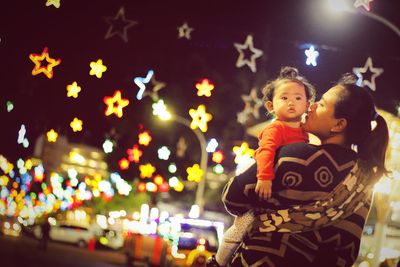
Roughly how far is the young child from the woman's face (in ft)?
0.19

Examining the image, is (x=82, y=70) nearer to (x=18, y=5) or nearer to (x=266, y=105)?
(x=18, y=5)

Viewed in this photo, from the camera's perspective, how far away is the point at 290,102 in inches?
148

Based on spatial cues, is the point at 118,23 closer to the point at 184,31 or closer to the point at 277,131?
the point at 184,31


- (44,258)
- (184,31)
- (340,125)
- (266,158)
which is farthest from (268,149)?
(44,258)

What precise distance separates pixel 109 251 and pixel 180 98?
45.4 feet

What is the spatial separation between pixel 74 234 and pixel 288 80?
30.4 meters

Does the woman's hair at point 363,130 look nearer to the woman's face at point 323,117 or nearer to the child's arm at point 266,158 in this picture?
the woman's face at point 323,117

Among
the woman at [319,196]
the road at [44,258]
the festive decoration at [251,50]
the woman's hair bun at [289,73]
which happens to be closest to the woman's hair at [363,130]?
the woman at [319,196]

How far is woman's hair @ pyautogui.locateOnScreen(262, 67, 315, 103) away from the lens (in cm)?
385

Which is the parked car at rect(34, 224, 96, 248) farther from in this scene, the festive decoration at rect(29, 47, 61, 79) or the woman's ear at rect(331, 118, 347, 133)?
the woman's ear at rect(331, 118, 347, 133)

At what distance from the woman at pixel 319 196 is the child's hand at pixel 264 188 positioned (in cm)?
6

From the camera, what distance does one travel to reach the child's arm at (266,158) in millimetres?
3549

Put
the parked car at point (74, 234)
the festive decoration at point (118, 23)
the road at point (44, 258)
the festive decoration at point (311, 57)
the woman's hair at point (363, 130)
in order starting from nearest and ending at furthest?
the woman's hair at point (363, 130), the festive decoration at point (311, 57), the festive decoration at point (118, 23), the road at point (44, 258), the parked car at point (74, 234)

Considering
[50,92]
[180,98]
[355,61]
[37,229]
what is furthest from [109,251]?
[355,61]
